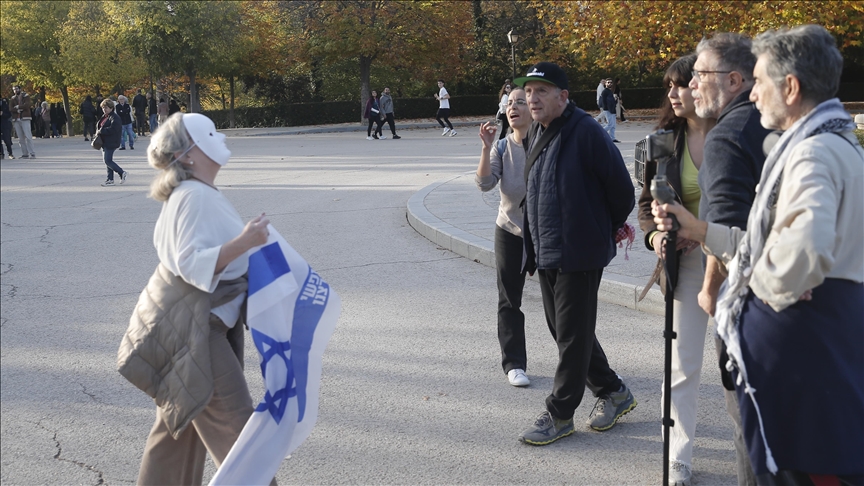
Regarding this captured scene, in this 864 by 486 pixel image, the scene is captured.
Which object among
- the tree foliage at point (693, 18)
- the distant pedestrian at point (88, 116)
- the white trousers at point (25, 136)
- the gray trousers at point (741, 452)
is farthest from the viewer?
the distant pedestrian at point (88, 116)

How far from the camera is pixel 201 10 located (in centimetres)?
3853

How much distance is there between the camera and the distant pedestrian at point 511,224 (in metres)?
5.18

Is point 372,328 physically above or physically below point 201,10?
below

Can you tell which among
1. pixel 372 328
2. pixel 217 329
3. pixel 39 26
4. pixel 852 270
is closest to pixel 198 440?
pixel 217 329

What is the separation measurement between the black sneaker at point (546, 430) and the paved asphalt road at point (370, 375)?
1.9 inches

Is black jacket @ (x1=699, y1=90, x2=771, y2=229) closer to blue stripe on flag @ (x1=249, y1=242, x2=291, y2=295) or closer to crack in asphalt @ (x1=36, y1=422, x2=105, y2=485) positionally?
blue stripe on flag @ (x1=249, y1=242, x2=291, y2=295)

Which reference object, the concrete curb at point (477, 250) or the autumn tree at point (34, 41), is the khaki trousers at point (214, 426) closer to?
the concrete curb at point (477, 250)

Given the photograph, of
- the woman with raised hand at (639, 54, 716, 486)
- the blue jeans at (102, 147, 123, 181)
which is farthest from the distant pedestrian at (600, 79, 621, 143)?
the woman with raised hand at (639, 54, 716, 486)

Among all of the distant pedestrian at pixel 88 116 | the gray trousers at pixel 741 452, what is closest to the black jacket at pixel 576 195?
the gray trousers at pixel 741 452

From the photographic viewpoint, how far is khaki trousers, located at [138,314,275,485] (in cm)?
319

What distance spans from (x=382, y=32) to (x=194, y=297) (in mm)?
36060

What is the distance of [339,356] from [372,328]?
68 centimetres

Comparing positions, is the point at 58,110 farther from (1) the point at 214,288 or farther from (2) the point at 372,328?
(1) the point at 214,288

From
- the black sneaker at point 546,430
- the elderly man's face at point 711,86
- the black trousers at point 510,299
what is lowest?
the black sneaker at point 546,430
